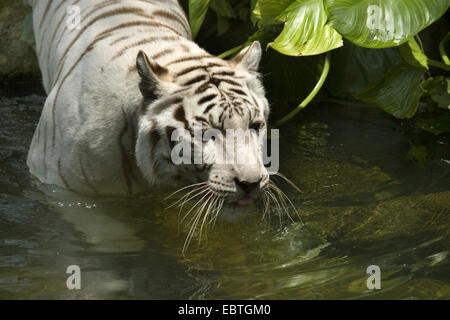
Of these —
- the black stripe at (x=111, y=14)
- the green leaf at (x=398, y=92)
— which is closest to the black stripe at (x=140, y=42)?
the black stripe at (x=111, y=14)

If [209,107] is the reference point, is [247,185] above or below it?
below

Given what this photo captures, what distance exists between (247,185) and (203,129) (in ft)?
0.87

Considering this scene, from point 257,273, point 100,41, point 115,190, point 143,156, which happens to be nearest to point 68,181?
point 115,190

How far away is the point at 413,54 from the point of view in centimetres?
387

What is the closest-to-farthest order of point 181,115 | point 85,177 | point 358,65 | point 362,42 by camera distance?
point 181,115
point 85,177
point 362,42
point 358,65

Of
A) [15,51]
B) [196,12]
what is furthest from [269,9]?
[15,51]

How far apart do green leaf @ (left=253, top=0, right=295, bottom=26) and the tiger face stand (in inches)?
46.5

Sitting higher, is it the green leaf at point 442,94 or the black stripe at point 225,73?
the black stripe at point 225,73

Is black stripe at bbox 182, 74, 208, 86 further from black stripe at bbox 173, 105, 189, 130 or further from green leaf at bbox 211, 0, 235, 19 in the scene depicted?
green leaf at bbox 211, 0, 235, 19

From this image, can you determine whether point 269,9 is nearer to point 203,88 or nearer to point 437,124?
→ point 437,124

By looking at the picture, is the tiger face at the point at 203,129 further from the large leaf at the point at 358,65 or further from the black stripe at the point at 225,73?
the large leaf at the point at 358,65

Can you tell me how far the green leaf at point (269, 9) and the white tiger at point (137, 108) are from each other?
861 millimetres

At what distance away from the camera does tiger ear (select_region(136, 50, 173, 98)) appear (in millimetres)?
2656

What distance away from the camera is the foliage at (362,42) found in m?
3.48
